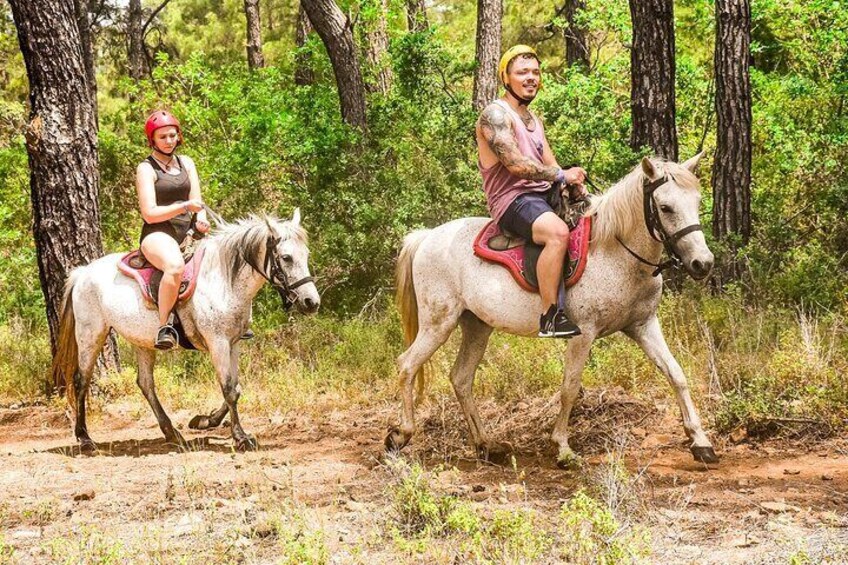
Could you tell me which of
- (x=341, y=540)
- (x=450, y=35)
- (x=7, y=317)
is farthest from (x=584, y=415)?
(x=450, y=35)

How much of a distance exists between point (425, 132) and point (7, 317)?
6.67 m

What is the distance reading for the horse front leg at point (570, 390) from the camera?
274 inches

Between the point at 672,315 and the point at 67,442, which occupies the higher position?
the point at 672,315

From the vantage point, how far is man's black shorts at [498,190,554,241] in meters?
6.95

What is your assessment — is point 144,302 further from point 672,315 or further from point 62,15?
point 672,315

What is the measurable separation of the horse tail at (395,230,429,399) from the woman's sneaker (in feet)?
6.39

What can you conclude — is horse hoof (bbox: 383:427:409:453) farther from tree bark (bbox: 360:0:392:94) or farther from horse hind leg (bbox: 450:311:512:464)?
tree bark (bbox: 360:0:392:94)

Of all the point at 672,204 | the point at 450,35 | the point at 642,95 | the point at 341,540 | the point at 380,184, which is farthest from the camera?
the point at 450,35

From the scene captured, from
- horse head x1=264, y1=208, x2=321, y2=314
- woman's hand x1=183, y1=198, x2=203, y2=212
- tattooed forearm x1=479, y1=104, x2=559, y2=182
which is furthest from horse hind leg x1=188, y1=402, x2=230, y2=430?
tattooed forearm x1=479, y1=104, x2=559, y2=182

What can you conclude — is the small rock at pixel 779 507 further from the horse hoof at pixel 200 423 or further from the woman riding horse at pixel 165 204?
the horse hoof at pixel 200 423

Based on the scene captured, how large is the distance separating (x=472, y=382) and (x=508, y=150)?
202 centimetres

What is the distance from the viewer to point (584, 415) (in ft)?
26.4

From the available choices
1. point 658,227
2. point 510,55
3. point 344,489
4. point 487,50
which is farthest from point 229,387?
point 487,50

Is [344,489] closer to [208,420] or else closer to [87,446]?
[208,420]
